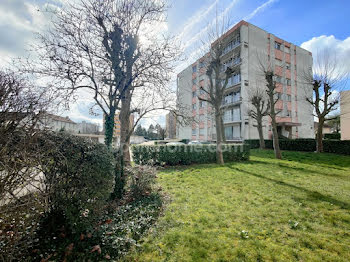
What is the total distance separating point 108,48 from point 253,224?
660 centimetres

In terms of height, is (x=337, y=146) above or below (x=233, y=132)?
below

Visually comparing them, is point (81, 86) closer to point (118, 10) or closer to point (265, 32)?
point (118, 10)

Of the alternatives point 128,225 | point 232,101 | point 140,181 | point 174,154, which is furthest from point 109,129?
point 232,101

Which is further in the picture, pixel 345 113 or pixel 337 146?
pixel 345 113

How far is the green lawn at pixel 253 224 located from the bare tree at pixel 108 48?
3029 mm

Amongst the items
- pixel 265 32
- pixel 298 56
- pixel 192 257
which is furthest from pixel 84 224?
pixel 298 56

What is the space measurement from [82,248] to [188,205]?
2455 millimetres

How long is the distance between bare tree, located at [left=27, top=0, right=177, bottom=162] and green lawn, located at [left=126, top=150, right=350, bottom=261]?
3.03 m

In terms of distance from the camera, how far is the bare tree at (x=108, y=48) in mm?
5109

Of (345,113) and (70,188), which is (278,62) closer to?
(345,113)

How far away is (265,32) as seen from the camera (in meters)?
23.9

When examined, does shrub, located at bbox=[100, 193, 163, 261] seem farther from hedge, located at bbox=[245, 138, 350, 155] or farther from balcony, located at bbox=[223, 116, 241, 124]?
balcony, located at bbox=[223, 116, 241, 124]

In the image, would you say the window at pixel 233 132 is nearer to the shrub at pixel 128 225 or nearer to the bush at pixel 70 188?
the shrub at pixel 128 225

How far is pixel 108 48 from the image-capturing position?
18.0 ft
